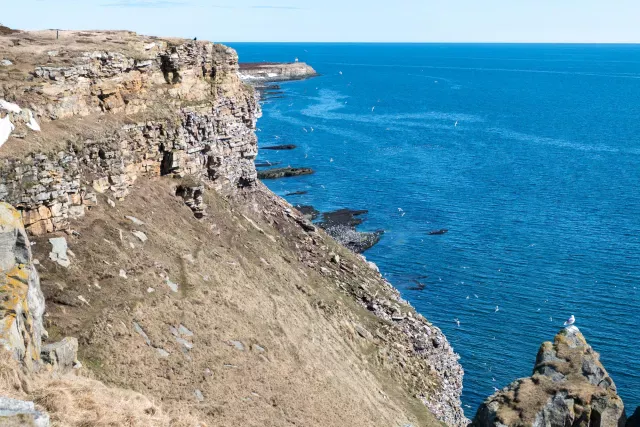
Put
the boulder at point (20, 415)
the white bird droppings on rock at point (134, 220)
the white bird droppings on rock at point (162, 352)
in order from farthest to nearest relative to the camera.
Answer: the white bird droppings on rock at point (134, 220) → the white bird droppings on rock at point (162, 352) → the boulder at point (20, 415)

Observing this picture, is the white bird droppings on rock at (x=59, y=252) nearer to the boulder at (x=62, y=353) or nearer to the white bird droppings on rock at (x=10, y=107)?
the boulder at (x=62, y=353)

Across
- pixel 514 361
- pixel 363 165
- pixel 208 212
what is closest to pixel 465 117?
pixel 363 165

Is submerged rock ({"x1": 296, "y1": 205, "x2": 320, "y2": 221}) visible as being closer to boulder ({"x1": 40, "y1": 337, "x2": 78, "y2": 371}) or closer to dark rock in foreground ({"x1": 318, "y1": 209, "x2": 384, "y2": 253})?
dark rock in foreground ({"x1": 318, "y1": 209, "x2": 384, "y2": 253})

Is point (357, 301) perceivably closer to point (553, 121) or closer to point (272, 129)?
point (272, 129)

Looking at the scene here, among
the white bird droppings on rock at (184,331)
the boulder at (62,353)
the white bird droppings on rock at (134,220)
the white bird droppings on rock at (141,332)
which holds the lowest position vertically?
the white bird droppings on rock at (184,331)

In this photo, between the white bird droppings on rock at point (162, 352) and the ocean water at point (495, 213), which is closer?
the white bird droppings on rock at point (162, 352)

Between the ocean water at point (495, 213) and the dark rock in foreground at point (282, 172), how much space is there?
2.73 m

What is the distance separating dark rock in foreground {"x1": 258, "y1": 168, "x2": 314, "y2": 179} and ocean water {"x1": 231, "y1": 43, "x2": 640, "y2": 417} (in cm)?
273

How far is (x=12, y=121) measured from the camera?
106ft

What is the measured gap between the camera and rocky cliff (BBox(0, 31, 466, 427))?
27625 millimetres

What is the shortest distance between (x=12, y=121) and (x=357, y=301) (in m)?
27.7

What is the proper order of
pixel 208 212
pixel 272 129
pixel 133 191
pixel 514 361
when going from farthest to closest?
pixel 272 129
pixel 514 361
pixel 208 212
pixel 133 191

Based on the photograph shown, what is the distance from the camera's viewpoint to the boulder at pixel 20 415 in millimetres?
14805

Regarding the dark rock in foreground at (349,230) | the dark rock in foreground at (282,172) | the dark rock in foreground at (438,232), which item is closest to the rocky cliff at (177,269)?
the dark rock in foreground at (349,230)
